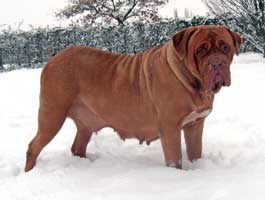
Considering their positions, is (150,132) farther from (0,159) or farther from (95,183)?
(0,159)

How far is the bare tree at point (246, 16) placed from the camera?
1159 cm

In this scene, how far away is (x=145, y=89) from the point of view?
3.19 meters

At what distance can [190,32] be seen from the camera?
2885 mm

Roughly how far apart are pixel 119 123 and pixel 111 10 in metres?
15.7

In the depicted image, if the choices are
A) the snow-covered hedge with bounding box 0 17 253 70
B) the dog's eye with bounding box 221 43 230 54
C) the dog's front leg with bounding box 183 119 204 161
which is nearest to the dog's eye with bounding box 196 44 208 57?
the dog's eye with bounding box 221 43 230 54

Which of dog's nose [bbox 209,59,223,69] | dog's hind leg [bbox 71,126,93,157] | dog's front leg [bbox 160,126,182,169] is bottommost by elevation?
dog's hind leg [bbox 71,126,93,157]

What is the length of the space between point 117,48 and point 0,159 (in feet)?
34.6

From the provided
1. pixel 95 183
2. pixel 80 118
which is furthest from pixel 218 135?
pixel 95 183

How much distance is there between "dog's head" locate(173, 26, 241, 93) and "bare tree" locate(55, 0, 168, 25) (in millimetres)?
15480

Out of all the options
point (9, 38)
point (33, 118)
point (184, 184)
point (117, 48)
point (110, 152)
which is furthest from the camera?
point (9, 38)

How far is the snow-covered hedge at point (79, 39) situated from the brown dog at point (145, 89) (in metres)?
10.4

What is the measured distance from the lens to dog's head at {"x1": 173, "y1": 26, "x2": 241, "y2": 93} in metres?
2.70

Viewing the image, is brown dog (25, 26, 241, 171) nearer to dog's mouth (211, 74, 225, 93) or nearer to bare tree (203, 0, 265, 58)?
dog's mouth (211, 74, 225, 93)

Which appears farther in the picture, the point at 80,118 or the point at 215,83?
the point at 80,118
